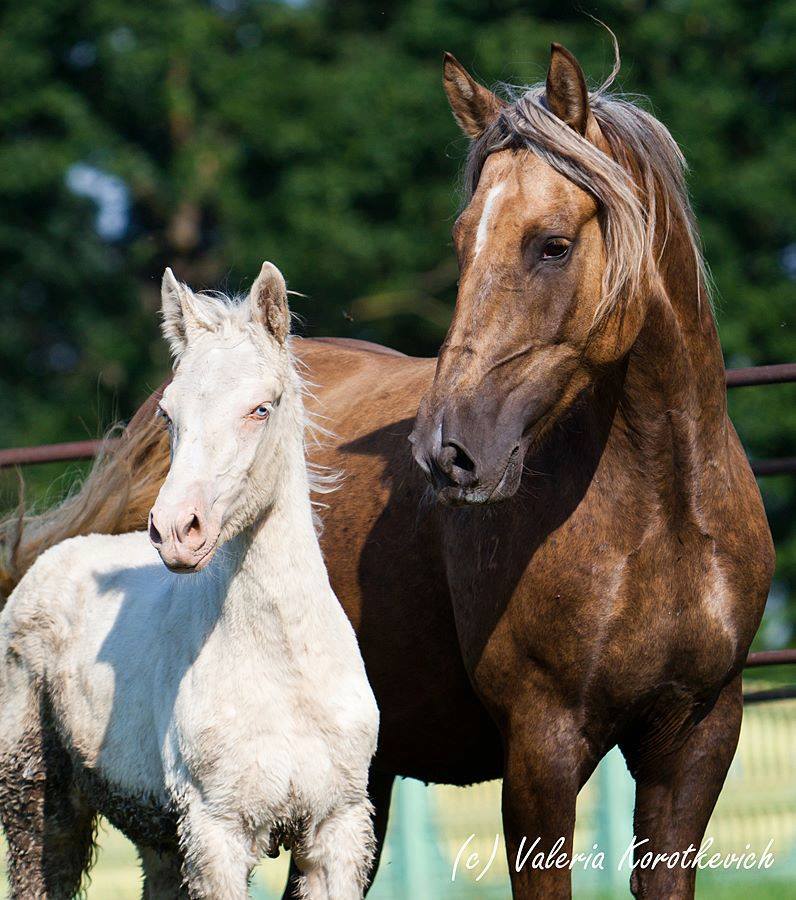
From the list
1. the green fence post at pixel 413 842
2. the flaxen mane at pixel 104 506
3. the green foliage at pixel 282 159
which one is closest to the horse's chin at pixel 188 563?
the flaxen mane at pixel 104 506

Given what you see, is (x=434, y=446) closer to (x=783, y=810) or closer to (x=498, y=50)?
(x=783, y=810)

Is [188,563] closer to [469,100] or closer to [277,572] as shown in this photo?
[277,572]

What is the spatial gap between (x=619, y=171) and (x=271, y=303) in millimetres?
824

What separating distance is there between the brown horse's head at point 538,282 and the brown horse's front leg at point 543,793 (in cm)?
68

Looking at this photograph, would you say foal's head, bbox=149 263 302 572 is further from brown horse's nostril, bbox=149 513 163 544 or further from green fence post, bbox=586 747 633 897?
green fence post, bbox=586 747 633 897

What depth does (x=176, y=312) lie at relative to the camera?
320cm

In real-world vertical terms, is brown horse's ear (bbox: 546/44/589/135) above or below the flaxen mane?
above

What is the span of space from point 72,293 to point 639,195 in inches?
610

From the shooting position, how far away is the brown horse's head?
2914 mm

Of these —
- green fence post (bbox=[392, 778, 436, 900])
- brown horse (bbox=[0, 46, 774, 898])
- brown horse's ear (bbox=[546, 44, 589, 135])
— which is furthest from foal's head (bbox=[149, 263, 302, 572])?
green fence post (bbox=[392, 778, 436, 900])

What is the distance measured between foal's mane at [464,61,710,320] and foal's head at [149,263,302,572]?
1.99 ft

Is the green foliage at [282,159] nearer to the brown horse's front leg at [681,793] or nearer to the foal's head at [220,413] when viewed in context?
the brown horse's front leg at [681,793]

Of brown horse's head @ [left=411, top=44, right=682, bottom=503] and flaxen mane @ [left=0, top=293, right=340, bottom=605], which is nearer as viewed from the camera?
brown horse's head @ [left=411, top=44, right=682, bottom=503]

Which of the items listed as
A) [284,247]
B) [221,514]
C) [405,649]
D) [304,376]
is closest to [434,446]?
[221,514]
